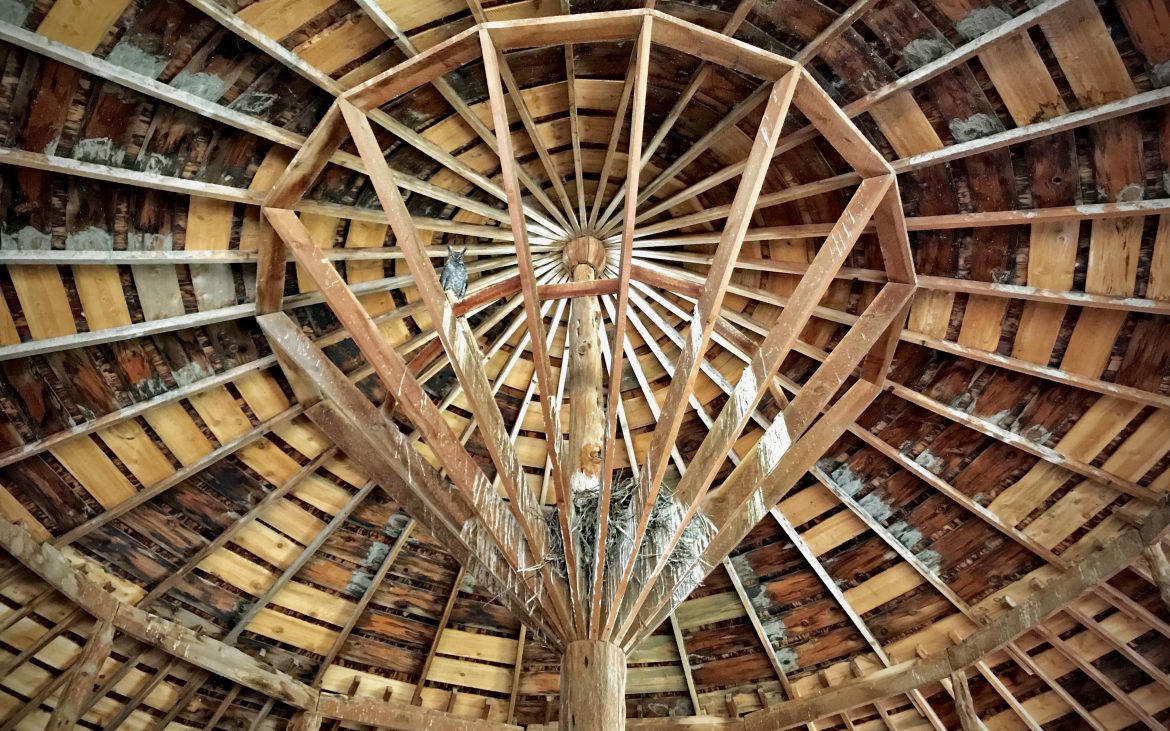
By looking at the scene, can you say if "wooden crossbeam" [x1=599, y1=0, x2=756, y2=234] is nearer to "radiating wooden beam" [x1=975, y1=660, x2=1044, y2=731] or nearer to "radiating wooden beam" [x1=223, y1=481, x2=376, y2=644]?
"radiating wooden beam" [x1=223, y1=481, x2=376, y2=644]

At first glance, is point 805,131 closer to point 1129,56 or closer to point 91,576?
point 1129,56

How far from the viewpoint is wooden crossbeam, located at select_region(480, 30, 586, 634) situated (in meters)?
4.54

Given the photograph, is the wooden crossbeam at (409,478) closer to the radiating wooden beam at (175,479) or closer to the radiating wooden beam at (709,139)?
the radiating wooden beam at (175,479)

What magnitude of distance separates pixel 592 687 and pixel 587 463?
185cm

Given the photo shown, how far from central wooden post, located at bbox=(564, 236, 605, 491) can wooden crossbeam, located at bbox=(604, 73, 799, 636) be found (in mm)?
1236

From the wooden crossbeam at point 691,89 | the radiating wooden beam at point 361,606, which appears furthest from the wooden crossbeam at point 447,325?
the radiating wooden beam at point 361,606

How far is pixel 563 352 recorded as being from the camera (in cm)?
923

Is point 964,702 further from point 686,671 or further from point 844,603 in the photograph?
point 686,671

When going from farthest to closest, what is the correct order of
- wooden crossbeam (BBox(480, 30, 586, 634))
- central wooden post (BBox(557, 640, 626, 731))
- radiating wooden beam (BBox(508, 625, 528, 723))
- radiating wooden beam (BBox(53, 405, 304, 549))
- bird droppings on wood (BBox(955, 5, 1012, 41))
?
radiating wooden beam (BBox(508, 625, 528, 723)), radiating wooden beam (BBox(53, 405, 304, 549)), central wooden post (BBox(557, 640, 626, 731)), bird droppings on wood (BBox(955, 5, 1012, 41)), wooden crossbeam (BBox(480, 30, 586, 634))

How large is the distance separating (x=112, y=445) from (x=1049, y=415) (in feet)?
26.6

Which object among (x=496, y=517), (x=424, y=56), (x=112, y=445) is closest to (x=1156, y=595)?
(x=496, y=517)

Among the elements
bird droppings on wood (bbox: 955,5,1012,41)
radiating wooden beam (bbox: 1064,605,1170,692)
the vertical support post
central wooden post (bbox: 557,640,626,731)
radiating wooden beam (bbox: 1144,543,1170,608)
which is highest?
bird droppings on wood (bbox: 955,5,1012,41)

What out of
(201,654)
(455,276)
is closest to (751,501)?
(455,276)

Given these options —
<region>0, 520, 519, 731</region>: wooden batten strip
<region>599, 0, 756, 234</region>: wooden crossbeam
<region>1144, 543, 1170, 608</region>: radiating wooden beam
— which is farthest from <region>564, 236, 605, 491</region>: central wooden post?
<region>1144, 543, 1170, 608</region>: radiating wooden beam
